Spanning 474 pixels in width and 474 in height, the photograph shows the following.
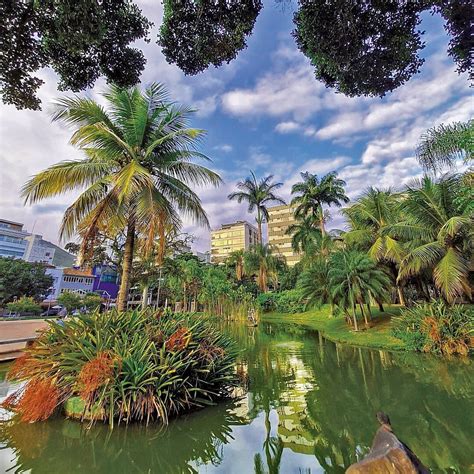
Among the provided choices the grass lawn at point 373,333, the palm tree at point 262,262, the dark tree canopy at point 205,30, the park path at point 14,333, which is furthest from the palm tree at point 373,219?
the park path at point 14,333

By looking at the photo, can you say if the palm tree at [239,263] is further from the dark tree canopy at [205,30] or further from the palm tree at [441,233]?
the dark tree canopy at [205,30]

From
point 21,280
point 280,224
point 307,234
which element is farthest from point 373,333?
point 280,224

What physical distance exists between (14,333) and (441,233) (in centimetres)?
2047

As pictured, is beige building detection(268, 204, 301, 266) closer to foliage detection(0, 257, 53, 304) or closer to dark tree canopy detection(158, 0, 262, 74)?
foliage detection(0, 257, 53, 304)

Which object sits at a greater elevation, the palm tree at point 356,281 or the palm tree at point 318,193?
the palm tree at point 318,193

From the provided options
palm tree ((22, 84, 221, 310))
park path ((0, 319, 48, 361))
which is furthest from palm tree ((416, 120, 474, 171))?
A: park path ((0, 319, 48, 361))

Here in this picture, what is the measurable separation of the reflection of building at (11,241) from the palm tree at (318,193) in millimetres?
57759

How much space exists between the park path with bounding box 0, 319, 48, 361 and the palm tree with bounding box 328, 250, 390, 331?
13.9m

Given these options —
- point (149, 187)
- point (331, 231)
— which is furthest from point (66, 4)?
point (331, 231)

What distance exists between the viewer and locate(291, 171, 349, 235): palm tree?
91.4ft

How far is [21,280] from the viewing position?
30703 millimetres

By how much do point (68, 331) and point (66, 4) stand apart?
5579 millimetres

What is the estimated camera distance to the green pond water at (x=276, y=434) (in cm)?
371

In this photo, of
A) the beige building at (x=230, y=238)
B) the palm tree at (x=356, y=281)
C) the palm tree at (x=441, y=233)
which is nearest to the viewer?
the palm tree at (x=441, y=233)
